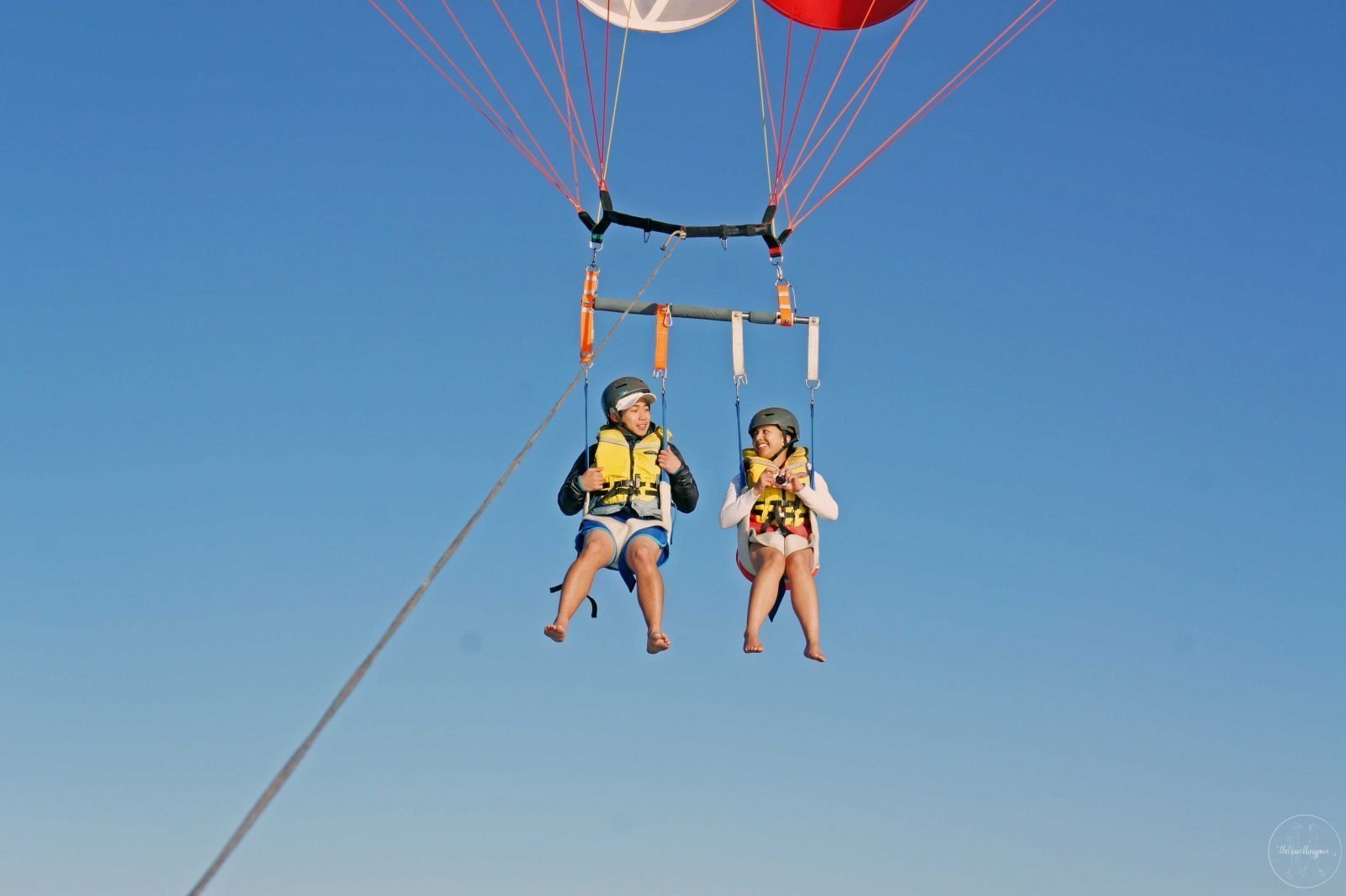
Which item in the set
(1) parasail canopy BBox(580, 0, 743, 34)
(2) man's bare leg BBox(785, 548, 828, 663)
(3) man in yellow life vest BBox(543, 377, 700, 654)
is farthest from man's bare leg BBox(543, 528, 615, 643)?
(1) parasail canopy BBox(580, 0, 743, 34)

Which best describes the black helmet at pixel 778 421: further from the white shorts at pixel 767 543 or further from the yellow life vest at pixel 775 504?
the white shorts at pixel 767 543

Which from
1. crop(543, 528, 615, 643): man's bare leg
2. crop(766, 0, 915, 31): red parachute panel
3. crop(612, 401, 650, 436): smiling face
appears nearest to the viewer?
crop(543, 528, 615, 643): man's bare leg

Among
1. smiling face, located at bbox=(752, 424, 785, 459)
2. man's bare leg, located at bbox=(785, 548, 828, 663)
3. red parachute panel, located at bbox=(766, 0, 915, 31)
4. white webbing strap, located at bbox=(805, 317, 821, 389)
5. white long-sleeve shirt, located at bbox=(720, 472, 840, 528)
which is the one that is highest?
red parachute panel, located at bbox=(766, 0, 915, 31)

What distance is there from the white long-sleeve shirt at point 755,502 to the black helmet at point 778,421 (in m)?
0.49

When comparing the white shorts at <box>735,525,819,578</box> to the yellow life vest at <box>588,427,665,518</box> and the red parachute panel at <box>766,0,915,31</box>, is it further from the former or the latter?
the red parachute panel at <box>766,0,915,31</box>

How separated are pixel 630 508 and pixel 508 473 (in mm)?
3028

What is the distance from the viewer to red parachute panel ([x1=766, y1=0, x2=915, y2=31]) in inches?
565

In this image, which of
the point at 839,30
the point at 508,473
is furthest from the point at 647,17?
the point at 508,473

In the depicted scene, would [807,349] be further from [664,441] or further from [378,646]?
[378,646]

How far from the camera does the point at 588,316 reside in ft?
37.4

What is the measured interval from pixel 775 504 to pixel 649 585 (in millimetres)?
1093

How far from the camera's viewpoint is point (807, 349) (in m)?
11.6

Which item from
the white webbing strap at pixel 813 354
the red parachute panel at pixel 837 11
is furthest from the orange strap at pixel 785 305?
the red parachute panel at pixel 837 11

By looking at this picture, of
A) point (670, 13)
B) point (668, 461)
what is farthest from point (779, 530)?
point (670, 13)
